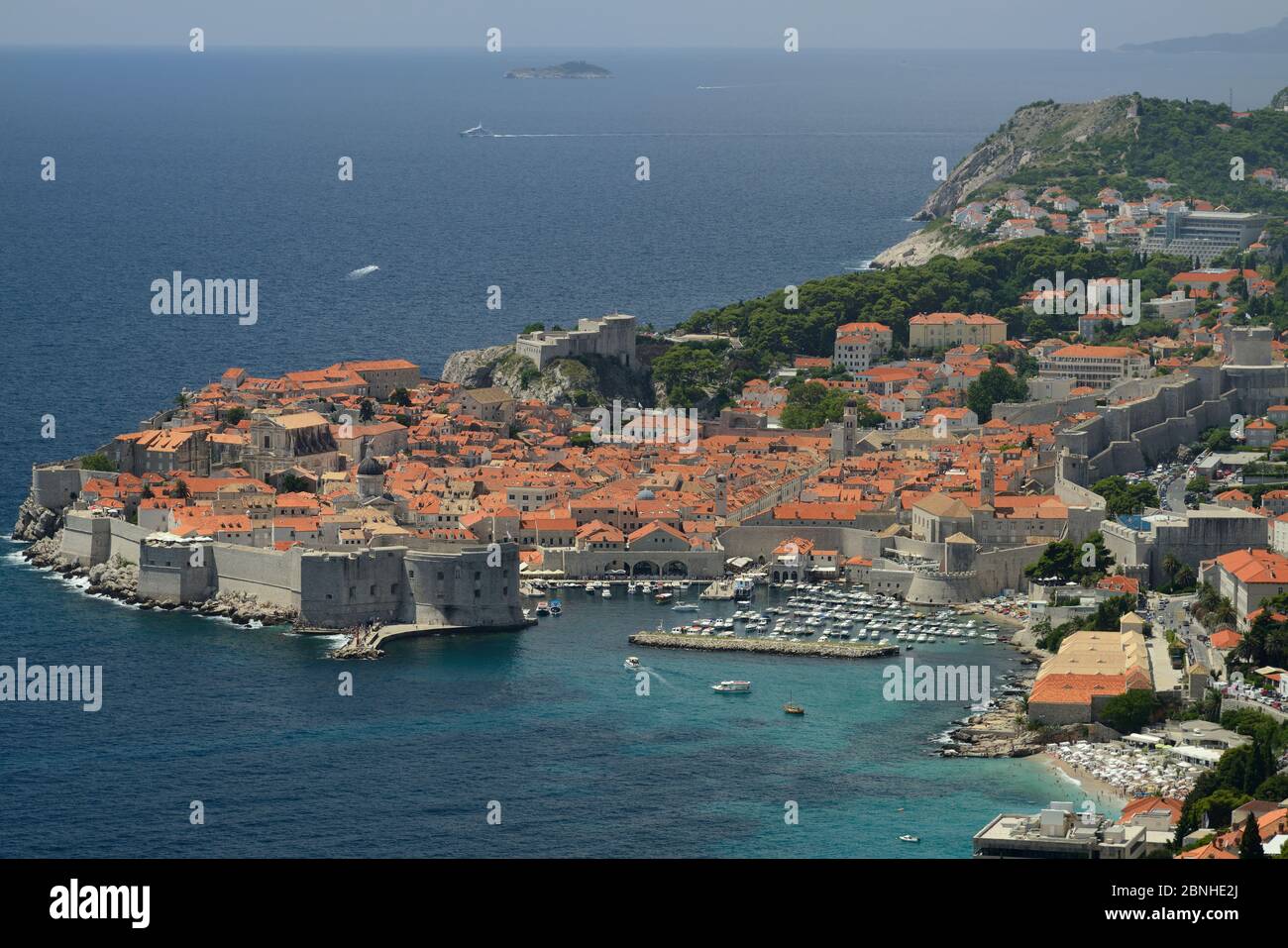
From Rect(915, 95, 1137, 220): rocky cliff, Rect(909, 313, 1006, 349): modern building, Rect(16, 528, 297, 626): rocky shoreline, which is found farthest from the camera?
Rect(915, 95, 1137, 220): rocky cliff

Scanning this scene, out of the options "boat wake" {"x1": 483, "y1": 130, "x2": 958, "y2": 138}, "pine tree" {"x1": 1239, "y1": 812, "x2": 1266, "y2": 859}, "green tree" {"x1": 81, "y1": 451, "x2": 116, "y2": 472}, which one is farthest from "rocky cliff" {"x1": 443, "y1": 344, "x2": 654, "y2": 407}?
"boat wake" {"x1": 483, "y1": 130, "x2": 958, "y2": 138}

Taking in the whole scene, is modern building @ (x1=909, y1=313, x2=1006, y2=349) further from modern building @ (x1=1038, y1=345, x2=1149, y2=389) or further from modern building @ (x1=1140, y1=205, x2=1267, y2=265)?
modern building @ (x1=1140, y1=205, x2=1267, y2=265)

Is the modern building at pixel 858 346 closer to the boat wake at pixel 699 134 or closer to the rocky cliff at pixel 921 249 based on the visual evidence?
the rocky cliff at pixel 921 249

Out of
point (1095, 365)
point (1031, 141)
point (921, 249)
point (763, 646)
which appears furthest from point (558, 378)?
point (1031, 141)

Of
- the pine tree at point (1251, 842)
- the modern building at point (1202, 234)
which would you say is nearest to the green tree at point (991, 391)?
the modern building at point (1202, 234)

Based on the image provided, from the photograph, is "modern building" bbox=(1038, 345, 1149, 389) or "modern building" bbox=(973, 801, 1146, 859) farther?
"modern building" bbox=(1038, 345, 1149, 389)
